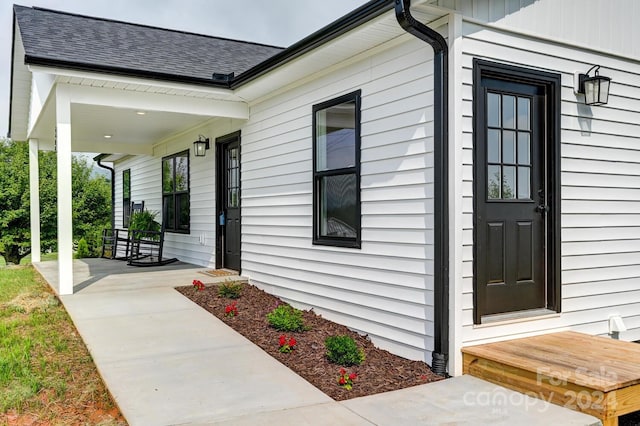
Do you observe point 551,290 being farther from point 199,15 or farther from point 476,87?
point 199,15

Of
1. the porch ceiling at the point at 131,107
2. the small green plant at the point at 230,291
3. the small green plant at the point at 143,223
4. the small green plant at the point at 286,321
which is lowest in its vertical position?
the small green plant at the point at 286,321

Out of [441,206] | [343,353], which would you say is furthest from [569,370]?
[343,353]

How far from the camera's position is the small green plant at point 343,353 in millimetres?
3773

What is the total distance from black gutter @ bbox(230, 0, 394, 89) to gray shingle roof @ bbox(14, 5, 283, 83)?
46.7 inches

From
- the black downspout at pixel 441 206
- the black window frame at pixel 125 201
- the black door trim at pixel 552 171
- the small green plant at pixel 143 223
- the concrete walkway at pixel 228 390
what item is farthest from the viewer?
the black window frame at pixel 125 201

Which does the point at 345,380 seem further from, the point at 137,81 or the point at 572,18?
the point at 137,81

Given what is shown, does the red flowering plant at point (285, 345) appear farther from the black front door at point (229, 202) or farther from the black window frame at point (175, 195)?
the black window frame at point (175, 195)

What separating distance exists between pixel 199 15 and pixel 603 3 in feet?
75.8

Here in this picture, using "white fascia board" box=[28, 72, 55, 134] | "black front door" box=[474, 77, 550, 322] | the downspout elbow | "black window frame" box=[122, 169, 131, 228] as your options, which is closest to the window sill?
"black front door" box=[474, 77, 550, 322]

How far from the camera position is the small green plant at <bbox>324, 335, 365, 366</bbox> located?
12.4ft

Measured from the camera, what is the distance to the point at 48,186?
1662 centimetres

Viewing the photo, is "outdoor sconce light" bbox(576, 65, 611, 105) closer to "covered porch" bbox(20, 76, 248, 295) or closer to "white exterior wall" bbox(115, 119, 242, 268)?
"covered porch" bbox(20, 76, 248, 295)

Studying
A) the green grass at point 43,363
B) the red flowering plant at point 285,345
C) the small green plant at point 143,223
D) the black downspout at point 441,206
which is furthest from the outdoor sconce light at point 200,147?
the black downspout at point 441,206

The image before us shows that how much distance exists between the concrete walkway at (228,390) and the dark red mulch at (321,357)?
140mm
